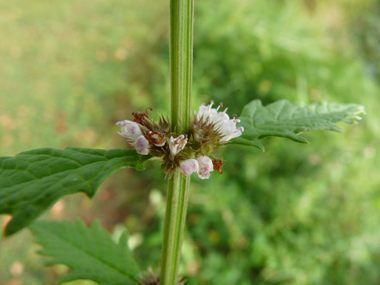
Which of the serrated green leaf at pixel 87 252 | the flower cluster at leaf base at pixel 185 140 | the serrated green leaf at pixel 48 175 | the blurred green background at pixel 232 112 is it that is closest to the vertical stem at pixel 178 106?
the flower cluster at leaf base at pixel 185 140

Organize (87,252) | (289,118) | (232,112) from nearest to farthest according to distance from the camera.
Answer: (289,118) → (87,252) → (232,112)

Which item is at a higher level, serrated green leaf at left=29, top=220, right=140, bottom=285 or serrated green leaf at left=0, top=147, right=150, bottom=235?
serrated green leaf at left=0, top=147, right=150, bottom=235

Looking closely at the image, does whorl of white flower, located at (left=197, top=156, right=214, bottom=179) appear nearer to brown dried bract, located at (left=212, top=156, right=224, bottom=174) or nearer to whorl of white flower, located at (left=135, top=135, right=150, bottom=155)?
brown dried bract, located at (left=212, top=156, right=224, bottom=174)

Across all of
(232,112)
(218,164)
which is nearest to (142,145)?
(218,164)

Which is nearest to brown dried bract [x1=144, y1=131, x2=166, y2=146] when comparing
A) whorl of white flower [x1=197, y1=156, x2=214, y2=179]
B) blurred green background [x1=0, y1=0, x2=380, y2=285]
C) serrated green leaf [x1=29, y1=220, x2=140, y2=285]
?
whorl of white flower [x1=197, y1=156, x2=214, y2=179]

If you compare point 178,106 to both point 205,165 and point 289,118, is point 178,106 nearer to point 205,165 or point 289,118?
point 205,165

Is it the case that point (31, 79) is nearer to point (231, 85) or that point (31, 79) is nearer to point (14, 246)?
point (14, 246)

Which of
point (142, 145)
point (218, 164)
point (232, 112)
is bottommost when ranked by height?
point (232, 112)
